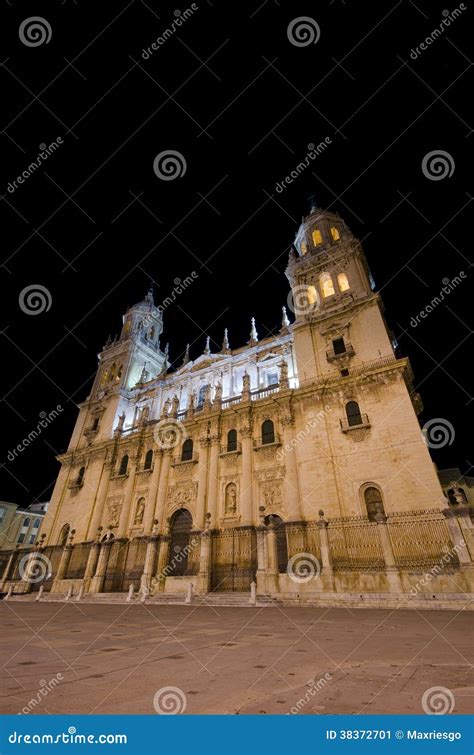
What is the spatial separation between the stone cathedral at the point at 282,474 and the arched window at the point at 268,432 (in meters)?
0.07

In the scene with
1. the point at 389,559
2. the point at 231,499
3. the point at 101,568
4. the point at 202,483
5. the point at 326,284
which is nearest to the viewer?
the point at 389,559

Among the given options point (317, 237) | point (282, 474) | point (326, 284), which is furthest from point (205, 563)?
point (317, 237)

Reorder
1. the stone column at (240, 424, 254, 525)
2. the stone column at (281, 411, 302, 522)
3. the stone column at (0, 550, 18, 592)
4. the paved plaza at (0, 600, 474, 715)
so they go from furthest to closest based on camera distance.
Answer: the stone column at (0, 550, 18, 592) < the stone column at (240, 424, 254, 525) < the stone column at (281, 411, 302, 522) < the paved plaza at (0, 600, 474, 715)

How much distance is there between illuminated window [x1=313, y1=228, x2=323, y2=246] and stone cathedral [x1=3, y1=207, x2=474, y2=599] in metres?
0.13

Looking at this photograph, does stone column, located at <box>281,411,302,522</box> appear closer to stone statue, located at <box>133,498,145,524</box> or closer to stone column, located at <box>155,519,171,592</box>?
stone column, located at <box>155,519,171,592</box>

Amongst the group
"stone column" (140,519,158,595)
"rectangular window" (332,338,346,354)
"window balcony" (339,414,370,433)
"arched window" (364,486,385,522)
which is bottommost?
"stone column" (140,519,158,595)

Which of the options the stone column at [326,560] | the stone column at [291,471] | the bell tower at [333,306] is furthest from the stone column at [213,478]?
the stone column at [326,560]

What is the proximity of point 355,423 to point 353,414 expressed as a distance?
22.5 inches

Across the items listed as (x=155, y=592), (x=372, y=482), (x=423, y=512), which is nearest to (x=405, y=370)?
(x=372, y=482)

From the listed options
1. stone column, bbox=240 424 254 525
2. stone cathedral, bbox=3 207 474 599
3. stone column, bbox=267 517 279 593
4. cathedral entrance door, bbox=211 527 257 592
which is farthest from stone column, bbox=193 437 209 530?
stone column, bbox=267 517 279 593

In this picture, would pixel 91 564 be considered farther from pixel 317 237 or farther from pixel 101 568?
pixel 317 237

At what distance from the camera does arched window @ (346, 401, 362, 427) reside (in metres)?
19.6

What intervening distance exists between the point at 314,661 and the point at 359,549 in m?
12.8

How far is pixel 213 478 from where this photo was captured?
2202 cm
